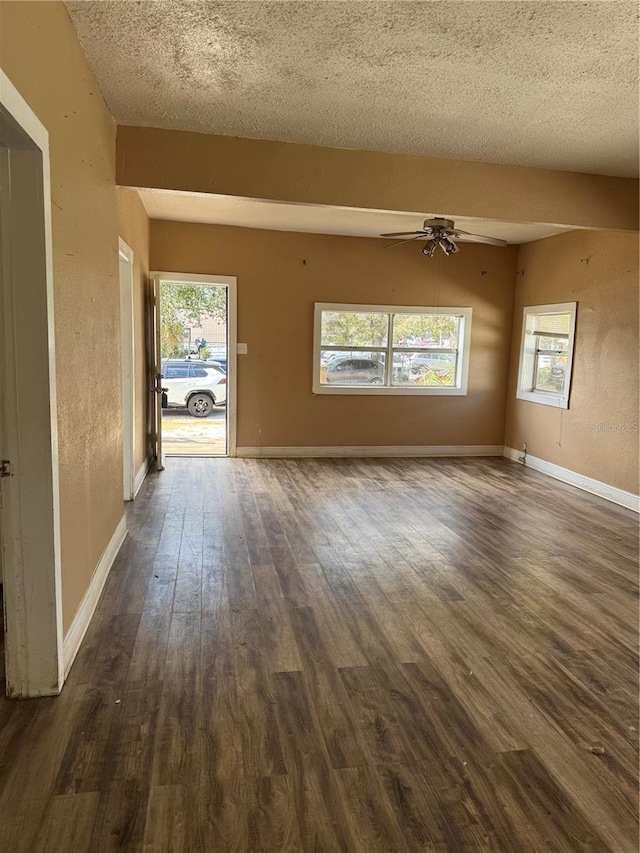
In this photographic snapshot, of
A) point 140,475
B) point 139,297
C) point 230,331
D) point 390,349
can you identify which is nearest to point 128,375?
point 139,297

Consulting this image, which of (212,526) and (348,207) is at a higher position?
(348,207)

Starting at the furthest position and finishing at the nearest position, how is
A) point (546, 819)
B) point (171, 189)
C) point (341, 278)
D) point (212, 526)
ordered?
point (341, 278) → point (212, 526) → point (171, 189) → point (546, 819)

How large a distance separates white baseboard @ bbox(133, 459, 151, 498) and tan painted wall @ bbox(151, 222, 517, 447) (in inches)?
48.4

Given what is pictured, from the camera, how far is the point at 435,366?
279 inches

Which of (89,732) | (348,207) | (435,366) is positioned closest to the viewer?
(89,732)

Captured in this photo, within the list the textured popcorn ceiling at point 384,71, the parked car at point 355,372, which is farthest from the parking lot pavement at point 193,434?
the textured popcorn ceiling at point 384,71

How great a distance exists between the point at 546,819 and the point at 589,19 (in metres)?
2.81

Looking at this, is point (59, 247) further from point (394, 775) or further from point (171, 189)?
point (394, 775)

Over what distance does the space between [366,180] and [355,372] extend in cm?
334

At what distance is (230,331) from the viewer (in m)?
6.37

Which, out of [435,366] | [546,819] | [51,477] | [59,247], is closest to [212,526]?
[51,477]

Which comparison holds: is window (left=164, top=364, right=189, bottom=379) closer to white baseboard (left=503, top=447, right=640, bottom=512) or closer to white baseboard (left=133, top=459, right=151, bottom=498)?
white baseboard (left=133, top=459, right=151, bottom=498)

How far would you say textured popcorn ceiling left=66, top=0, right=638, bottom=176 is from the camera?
2.10 metres

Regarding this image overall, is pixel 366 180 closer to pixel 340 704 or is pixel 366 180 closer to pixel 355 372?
pixel 340 704
